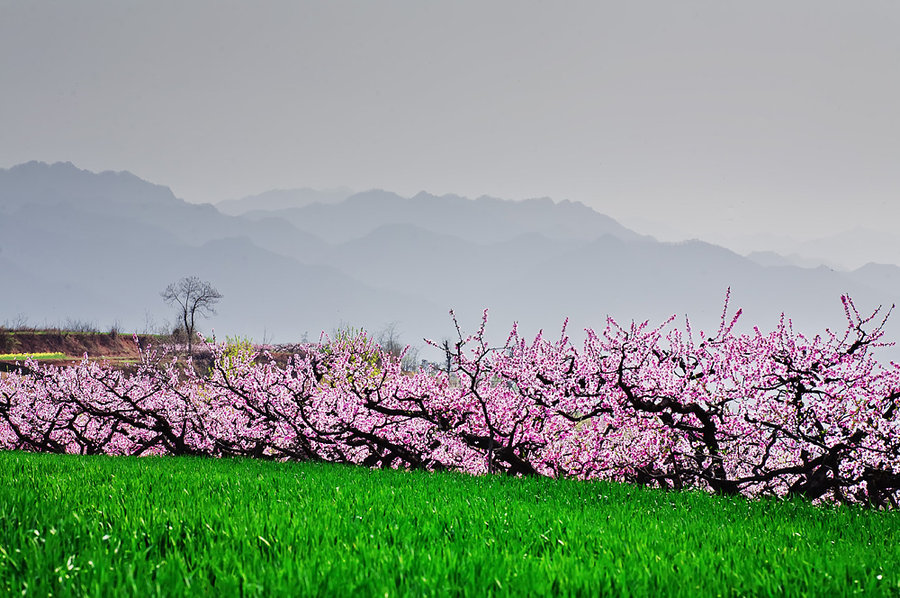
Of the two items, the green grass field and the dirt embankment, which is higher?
the green grass field

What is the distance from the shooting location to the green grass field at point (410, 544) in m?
3.14

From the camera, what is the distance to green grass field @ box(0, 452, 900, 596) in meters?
3.14

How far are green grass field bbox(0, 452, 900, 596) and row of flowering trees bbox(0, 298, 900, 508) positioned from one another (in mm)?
3186

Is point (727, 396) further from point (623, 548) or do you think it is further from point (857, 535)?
point (623, 548)

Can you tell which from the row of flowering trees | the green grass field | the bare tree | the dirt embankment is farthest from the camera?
the dirt embankment

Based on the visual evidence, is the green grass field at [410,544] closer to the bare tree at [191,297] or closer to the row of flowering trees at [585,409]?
the row of flowering trees at [585,409]

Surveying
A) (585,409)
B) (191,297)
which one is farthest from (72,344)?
(585,409)

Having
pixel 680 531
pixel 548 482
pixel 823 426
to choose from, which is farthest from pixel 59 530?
pixel 823 426

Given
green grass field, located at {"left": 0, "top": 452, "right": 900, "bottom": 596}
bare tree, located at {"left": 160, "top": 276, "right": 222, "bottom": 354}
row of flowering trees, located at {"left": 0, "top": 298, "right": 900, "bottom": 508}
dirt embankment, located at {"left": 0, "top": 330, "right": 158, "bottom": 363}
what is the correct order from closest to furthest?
green grass field, located at {"left": 0, "top": 452, "right": 900, "bottom": 596} < row of flowering trees, located at {"left": 0, "top": 298, "right": 900, "bottom": 508} < bare tree, located at {"left": 160, "top": 276, "right": 222, "bottom": 354} < dirt embankment, located at {"left": 0, "top": 330, "right": 158, "bottom": 363}

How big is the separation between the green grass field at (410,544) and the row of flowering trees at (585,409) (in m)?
3.19

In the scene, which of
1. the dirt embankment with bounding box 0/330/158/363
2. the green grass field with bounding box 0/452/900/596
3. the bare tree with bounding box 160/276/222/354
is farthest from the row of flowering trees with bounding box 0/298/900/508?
the dirt embankment with bounding box 0/330/158/363

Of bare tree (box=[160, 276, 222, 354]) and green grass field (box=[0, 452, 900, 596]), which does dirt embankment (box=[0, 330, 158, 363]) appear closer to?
bare tree (box=[160, 276, 222, 354])

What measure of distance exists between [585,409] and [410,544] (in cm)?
816

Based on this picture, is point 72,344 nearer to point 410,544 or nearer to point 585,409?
point 585,409
